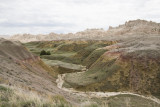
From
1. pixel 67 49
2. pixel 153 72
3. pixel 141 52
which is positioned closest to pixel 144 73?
pixel 153 72

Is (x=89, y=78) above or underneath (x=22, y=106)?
underneath

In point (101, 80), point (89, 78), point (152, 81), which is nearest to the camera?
point (152, 81)

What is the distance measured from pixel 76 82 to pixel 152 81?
14.5 metres

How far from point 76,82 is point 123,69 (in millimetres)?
10050

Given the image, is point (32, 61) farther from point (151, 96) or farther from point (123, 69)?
point (151, 96)

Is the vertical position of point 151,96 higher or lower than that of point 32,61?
lower

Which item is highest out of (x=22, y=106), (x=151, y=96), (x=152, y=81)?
(x=22, y=106)

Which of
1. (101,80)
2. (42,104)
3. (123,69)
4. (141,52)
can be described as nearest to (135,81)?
(123,69)

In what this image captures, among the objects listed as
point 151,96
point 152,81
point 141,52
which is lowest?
point 151,96

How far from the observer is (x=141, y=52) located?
122 feet

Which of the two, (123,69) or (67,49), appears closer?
(123,69)

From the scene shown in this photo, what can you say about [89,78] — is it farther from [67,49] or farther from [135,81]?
[67,49]

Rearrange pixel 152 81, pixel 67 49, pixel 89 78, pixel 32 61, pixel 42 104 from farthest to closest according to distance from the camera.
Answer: pixel 67 49 < pixel 32 61 < pixel 89 78 < pixel 152 81 < pixel 42 104

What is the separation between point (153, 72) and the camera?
3184 cm
